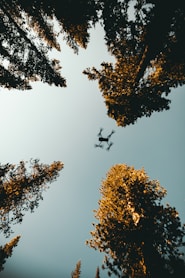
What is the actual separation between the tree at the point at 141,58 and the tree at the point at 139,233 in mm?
4792

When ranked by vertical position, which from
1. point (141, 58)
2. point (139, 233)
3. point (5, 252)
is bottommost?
point (5, 252)

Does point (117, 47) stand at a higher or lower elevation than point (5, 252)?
higher

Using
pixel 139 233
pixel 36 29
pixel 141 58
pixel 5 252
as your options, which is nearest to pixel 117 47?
pixel 141 58

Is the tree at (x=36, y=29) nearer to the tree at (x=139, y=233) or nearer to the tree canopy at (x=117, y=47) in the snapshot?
the tree canopy at (x=117, y=47)

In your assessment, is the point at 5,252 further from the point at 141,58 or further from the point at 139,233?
the point at 141,58

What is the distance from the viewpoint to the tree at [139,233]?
9555mm

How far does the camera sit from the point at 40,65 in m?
10.7

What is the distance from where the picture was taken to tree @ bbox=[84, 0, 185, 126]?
7.98 metres

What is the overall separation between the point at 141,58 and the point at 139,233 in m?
8.85

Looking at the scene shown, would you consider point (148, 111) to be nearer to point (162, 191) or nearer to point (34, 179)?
point (162, 191)

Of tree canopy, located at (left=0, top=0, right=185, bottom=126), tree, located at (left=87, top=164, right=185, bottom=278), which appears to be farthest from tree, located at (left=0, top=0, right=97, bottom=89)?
tree, located at (left=87, top=164, right=185, bottom=278)

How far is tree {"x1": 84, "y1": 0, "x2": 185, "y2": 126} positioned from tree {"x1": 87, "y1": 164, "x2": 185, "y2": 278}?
4792 millimetres

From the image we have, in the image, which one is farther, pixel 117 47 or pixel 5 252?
pixel 5 252

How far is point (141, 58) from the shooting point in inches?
368
